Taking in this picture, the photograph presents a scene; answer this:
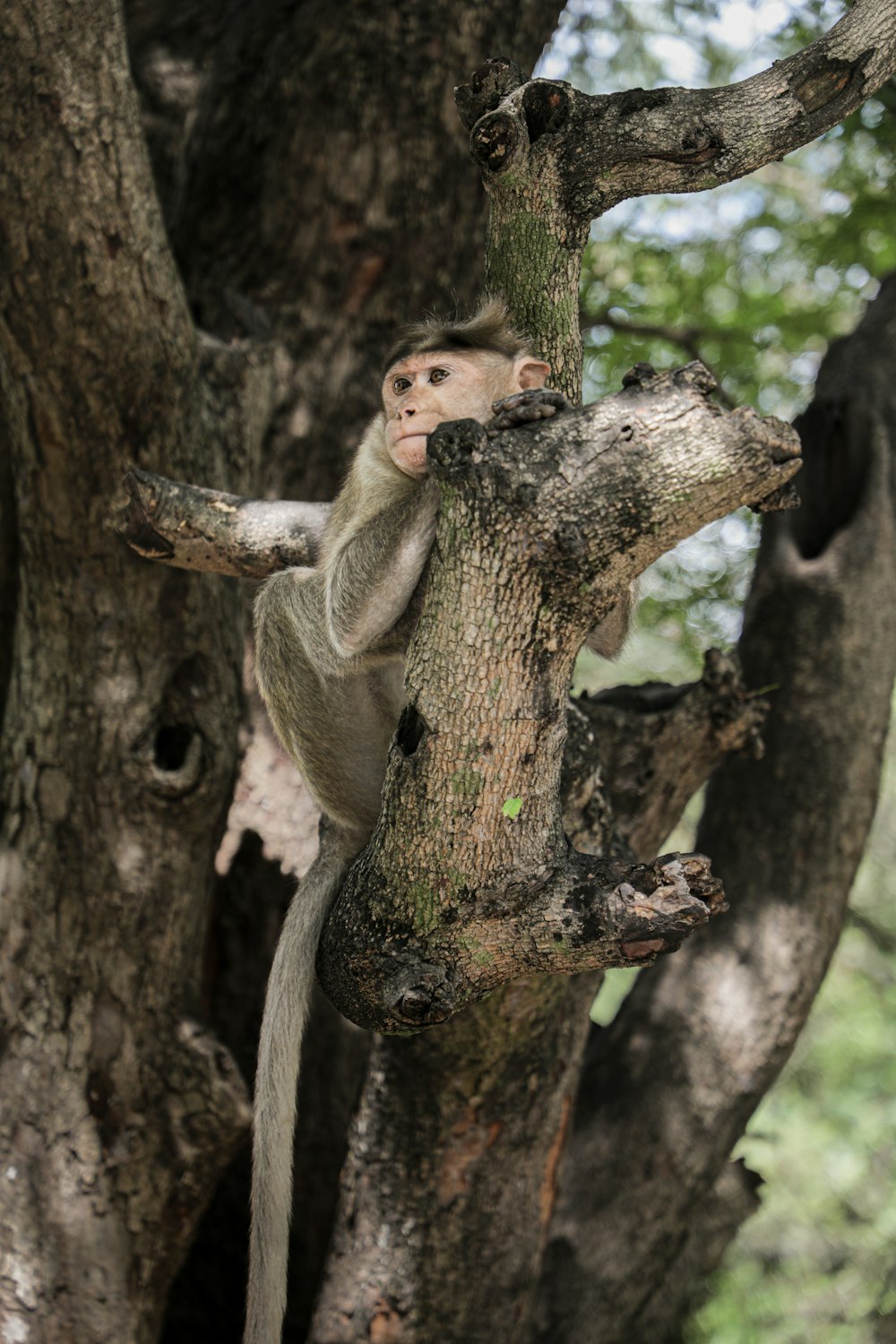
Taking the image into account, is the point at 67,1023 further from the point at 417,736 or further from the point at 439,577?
the point at 439,577

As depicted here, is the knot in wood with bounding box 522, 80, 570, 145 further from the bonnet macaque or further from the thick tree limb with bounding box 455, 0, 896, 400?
the bonnet macaque

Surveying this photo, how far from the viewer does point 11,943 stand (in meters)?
3.36

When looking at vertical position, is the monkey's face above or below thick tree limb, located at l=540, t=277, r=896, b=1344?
above

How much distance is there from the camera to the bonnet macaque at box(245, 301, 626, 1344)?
101 inches

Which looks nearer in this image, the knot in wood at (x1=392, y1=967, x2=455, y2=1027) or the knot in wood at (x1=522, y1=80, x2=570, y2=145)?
the knot in wood at (x1=392, y1=967, x2=455, y2=1027)

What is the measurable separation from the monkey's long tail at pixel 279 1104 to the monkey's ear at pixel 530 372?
48.4 inches

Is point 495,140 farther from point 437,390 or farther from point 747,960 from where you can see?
point 747,960

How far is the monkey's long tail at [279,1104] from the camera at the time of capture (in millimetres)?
2618

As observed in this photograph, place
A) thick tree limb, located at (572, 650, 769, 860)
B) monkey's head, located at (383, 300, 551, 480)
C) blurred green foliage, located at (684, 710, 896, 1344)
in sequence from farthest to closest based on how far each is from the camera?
blurred green foliage, located at (684, 710, 896, 1344)
thick tree limb, located at (572, 650, 769, 860)
monkey's head, located at (383, 300, 551, 480)

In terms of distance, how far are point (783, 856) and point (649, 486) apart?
230cm

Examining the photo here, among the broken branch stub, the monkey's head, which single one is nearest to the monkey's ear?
the monkey's head

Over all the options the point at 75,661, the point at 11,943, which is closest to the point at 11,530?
the point at 75,661

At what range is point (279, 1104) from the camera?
2.75 metres

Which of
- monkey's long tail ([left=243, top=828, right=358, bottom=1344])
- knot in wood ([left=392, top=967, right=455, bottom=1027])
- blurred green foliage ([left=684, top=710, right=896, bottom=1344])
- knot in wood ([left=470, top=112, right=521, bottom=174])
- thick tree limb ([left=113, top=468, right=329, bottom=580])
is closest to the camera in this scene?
knot in wood ([left=392, top=967, right=455, bottom=1027])
